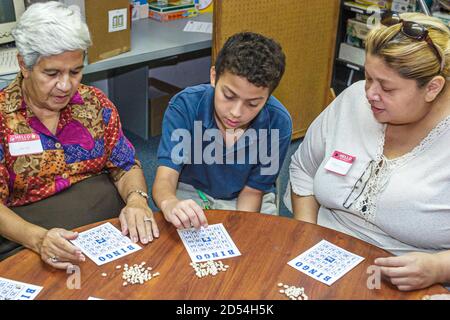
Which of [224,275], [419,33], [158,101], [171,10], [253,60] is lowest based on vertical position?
[158,101]

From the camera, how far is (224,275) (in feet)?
4.56

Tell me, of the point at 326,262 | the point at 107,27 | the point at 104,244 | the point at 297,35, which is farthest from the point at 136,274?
the point at 297,35

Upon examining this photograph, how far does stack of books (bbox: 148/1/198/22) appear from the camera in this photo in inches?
143

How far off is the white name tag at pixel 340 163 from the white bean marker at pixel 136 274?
2.15ft

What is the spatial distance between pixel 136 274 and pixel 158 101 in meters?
2.59

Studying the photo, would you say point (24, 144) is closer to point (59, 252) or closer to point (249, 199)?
point (59, 252)

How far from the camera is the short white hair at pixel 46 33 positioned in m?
1.57

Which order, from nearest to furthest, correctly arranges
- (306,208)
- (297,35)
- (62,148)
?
(62,148) < (306,208) < (297,35)

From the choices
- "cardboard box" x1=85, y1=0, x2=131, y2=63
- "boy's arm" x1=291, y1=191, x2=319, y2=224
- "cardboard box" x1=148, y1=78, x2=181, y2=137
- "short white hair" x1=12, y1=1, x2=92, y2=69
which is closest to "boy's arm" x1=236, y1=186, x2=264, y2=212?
"boy's arm" x1=291, y1=191, x2=319, y2=224

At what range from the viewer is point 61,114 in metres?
1.76

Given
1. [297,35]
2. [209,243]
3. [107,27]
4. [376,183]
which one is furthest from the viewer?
[297,35]

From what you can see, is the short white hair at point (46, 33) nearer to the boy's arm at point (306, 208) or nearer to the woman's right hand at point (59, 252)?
the woman's right hand at point (59, 252)

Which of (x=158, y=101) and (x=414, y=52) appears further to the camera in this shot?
(x=158, y=101)

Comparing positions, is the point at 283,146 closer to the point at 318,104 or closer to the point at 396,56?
the point at 396,56
